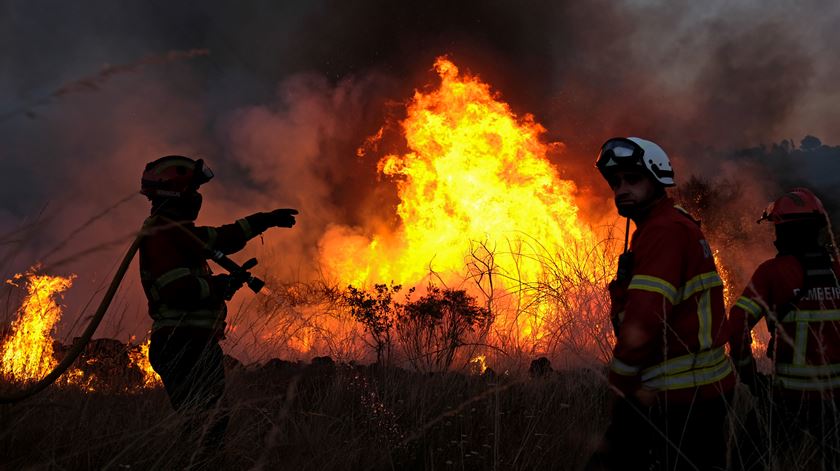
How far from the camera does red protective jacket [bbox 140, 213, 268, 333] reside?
13.9 ft

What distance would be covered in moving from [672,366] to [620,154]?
1087 mm

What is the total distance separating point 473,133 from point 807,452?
19.0 meters

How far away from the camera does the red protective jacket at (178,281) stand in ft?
13.9

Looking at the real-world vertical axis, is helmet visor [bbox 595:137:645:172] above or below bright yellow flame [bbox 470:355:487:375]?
above

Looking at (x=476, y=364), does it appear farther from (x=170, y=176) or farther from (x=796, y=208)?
(x=170, y=176)

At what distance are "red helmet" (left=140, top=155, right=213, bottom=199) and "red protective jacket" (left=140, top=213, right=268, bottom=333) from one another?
26 cm

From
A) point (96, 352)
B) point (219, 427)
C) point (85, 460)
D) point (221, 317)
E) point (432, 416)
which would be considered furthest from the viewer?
point (96, 352)

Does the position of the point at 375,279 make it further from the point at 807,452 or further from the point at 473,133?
the point at 807,452

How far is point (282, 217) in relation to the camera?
5164mm

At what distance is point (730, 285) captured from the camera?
2964cm

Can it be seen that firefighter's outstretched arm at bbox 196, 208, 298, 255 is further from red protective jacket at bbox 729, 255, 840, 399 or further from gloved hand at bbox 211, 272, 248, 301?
red protective jacket at bbox 729, 255, 840, 399

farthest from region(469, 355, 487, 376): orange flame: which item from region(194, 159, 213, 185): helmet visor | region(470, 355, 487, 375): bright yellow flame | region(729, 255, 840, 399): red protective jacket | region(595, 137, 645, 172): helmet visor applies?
region(595, 137, 645, 172): helmet visor

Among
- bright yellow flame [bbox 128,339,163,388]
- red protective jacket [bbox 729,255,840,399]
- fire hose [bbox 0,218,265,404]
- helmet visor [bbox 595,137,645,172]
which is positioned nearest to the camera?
fire hose [bbox 0,218,265,404]

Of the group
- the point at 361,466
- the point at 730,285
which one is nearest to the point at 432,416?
the point at 361,466
